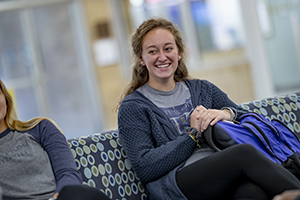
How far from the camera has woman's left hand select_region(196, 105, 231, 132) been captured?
1.84 meters

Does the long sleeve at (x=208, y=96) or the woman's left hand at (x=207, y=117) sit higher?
the long sleeve at (x=208, y=96)

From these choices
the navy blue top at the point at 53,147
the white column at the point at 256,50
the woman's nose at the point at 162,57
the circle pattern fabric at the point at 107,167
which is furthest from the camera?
the white column at the point at 256,50

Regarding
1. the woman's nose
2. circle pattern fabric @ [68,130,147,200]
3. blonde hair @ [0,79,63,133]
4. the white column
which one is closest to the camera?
blonde hair @ [0,79,63,133]

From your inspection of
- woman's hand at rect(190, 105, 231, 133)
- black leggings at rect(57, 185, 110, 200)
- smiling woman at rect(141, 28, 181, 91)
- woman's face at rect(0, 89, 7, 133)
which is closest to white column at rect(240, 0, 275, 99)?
smiling woman at rect(141, 28, 181, 91)

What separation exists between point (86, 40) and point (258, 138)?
5037mm

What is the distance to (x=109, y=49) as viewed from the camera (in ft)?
21.4

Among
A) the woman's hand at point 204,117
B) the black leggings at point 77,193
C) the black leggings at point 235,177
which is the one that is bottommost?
the black leggings at point 235,177

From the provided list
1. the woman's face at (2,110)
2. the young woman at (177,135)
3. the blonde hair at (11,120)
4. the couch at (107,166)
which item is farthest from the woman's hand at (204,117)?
the woman's face at (2,110)

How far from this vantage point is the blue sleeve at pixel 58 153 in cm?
167

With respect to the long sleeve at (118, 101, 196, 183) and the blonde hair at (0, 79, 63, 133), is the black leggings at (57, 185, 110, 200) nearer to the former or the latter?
the long sleeve at (118, 101, 196, 183)

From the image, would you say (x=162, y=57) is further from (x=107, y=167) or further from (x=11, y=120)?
(x=11, y=120)

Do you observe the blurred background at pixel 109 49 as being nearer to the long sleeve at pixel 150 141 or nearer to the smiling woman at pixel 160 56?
the smiling woman at pixel 160 56

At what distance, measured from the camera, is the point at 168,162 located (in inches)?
69.4

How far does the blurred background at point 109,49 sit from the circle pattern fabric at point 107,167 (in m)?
4.34
